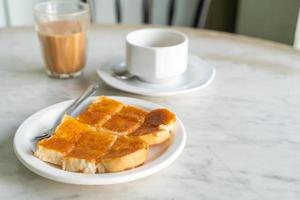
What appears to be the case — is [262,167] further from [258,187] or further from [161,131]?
[161,131]

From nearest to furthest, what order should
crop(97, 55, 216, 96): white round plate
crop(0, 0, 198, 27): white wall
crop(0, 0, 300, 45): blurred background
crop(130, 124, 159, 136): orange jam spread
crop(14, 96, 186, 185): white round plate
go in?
crop(14, 96, 186, 185): white round plate → crop(130, 124, 159, 136): orange jam spread → crop(97, 55, 216, 96): white round plate → crop(0, 0, 300, 45): blurred background → crop(0, 0, 198, 27): white wall

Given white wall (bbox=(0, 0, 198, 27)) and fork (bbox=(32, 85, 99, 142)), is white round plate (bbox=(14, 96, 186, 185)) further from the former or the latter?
white wall (bbox=(0, 0, 198, 27))

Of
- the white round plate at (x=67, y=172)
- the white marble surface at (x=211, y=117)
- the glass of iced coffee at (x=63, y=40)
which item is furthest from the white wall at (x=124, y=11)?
the white round plate at (x=67, y=172)

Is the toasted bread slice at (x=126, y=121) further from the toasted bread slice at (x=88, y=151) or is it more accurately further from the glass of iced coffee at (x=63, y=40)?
the glass of iced coffee at (x=63, y=40)

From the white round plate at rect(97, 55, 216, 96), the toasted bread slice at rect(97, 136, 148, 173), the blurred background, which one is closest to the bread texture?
the toasted bread slice at rect(97, 136, 148, 173)

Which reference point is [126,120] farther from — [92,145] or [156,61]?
[156,61]

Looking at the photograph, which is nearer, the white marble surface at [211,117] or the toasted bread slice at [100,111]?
the white marble surface at [211,117]
